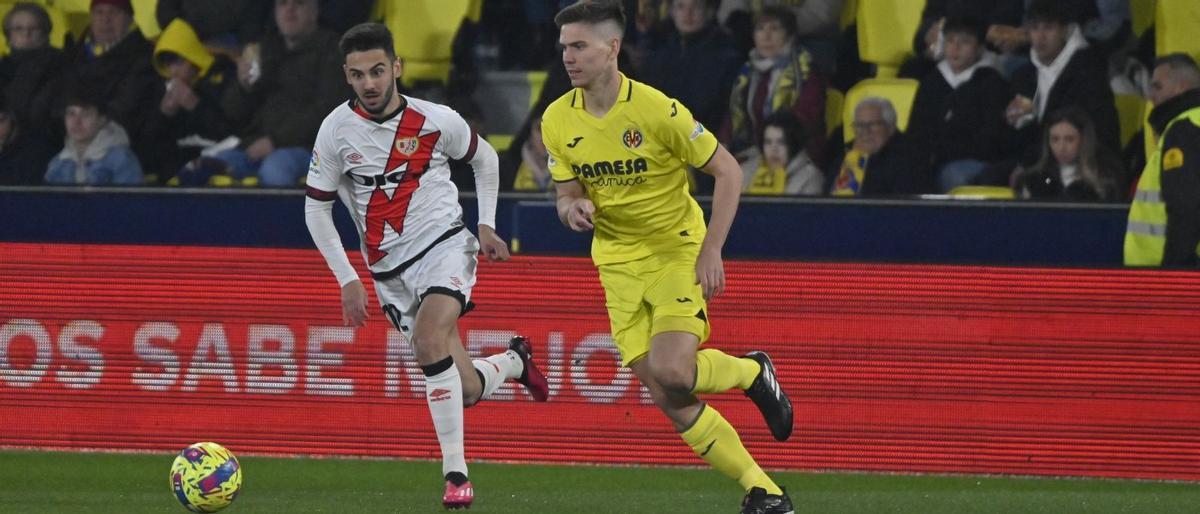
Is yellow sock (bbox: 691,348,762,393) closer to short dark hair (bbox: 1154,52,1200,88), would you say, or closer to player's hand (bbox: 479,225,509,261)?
player's hand (bbox: 479,225,509,261)

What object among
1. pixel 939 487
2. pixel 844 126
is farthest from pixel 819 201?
pixel 939 487

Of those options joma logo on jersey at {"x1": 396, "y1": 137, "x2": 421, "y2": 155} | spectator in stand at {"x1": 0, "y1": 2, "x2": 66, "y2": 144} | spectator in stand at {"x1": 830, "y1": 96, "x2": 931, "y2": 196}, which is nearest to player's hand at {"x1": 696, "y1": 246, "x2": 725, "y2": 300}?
joma logo on jersey at {"x1": 396, "y1": 137, "x2": 421, "y2": 155}

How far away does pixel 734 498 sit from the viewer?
745 centimetres

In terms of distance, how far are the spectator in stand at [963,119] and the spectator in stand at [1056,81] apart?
0.36 feet

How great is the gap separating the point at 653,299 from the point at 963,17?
15.1 ft

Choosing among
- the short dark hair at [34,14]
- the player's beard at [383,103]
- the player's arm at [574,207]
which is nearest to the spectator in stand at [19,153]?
the short dark hair at [34,14]

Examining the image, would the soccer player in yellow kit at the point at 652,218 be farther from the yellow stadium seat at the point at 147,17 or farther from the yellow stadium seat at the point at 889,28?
the yellow stadium seat at the point at 147,17

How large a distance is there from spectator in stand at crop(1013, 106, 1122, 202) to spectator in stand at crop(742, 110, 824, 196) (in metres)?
1.24

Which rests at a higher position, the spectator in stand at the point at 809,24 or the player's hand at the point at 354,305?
the spectator in stand at the point at 809,24

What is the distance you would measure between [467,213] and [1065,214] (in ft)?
10.7

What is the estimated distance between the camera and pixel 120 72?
37.9 feet

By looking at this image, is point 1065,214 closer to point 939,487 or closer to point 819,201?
point 819,201

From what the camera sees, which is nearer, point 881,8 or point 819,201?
point 819,201

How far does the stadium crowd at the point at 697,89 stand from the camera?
9.96 m
